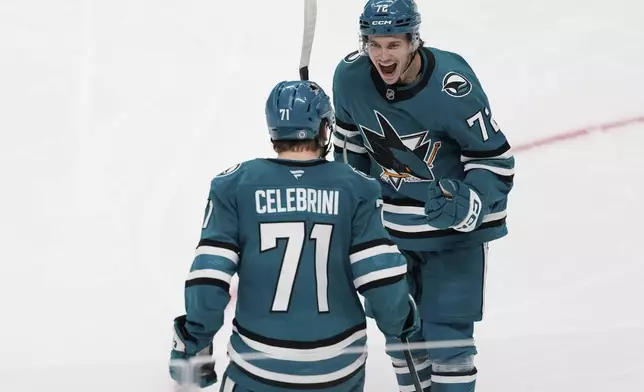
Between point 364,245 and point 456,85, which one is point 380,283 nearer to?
point 364,245

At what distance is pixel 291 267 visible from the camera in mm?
1993

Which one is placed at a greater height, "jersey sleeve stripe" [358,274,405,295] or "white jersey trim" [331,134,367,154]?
"white jersey trim" [331,134,367,154]

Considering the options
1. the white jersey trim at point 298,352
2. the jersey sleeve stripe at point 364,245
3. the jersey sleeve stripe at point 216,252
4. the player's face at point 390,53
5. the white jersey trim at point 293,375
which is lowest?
the white jersey trim at point 293,375

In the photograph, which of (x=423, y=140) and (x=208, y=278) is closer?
(x=208, y=278)

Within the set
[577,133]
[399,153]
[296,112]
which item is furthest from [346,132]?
[577,133]

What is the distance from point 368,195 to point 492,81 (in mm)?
2314

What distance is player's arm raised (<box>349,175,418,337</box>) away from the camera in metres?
2.03

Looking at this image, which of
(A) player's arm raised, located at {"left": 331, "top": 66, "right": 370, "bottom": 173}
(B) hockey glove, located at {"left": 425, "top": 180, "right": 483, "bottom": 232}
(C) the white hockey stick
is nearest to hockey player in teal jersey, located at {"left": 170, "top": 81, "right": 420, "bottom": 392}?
(B) hockey glove, located at {"left": 425, "top": 180, "right": 483, "bottom": 232}

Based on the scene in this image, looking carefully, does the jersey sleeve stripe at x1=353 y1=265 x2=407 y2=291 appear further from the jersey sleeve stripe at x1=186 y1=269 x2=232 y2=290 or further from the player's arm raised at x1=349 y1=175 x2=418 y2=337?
the jersey sleeve stripe at x1=186 y1=269 x2=232 y2=290

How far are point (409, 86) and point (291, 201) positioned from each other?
0.75 metres

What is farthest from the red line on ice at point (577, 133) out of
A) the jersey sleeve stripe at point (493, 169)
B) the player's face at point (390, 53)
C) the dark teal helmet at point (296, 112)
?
the dark teal helmet at point (296, 112)

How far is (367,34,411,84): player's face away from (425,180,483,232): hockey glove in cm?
29

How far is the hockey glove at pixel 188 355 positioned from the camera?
1800 mm

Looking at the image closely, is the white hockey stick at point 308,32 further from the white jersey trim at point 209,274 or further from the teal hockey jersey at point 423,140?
the white jersey trim at point 209,274
